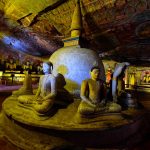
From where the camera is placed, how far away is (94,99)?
3.71 meters

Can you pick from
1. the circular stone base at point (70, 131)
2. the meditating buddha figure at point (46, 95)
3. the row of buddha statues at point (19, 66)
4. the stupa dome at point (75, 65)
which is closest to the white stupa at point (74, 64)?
the stupa dome at point (75, 65)

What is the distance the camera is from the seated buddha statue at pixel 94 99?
131 inches

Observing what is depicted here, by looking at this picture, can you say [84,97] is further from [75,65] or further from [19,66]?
[19,66]

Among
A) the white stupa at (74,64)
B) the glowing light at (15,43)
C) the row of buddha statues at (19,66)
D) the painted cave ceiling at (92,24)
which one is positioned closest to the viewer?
the white stupa at (74,64)

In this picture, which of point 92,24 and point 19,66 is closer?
point 92,24

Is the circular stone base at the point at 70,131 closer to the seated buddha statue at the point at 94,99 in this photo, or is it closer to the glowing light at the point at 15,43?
the seated buddha statue at the point at 94,99

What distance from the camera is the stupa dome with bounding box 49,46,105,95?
16.4 feet

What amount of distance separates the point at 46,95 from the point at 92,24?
519cm

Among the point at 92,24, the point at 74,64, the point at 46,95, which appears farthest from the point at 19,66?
the point at 46,95

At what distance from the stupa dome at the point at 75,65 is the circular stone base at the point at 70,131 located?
55.7 inches

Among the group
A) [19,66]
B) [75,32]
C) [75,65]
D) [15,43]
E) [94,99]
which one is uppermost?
[15,43]

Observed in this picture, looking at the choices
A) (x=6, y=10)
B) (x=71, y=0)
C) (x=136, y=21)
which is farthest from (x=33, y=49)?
(x=136, y=21)

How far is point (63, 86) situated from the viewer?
4.75 m

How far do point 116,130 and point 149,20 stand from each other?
5.43 m
